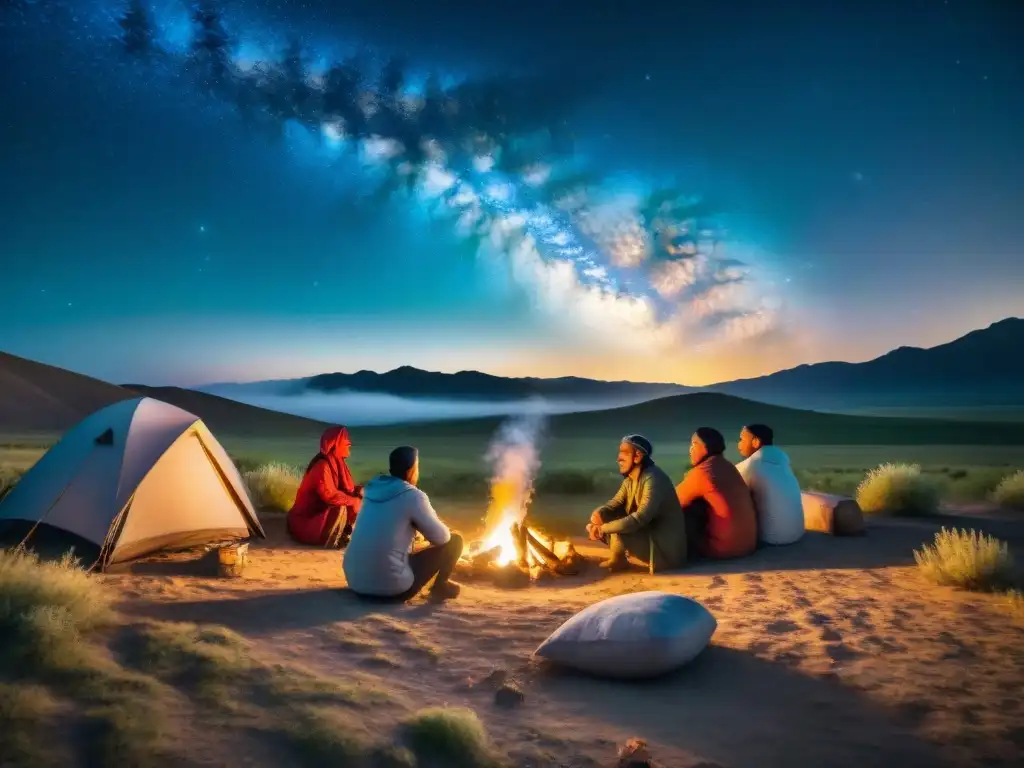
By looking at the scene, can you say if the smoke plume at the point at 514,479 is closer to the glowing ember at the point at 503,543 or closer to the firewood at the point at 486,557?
the glowing ember at the point at 503,543

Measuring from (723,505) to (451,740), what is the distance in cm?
564

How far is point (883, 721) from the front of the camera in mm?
4211

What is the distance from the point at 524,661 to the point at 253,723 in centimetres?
215

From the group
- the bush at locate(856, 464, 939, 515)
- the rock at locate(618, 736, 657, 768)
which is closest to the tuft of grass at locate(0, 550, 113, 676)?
the rock at locate(618, 736, 657, 768)

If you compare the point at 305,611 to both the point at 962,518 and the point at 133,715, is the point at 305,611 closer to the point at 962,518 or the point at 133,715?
the point at 133,715

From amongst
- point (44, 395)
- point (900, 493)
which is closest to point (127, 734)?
point (900, 493)

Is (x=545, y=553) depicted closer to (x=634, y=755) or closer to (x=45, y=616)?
(x=634, y=755)

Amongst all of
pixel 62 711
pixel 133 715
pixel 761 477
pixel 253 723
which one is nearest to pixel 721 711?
pixel 253 723

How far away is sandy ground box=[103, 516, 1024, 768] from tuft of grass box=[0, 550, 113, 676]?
33.0 inches

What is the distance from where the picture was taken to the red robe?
27.7 feet

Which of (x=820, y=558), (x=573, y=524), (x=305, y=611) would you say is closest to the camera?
(x=305, y=611)

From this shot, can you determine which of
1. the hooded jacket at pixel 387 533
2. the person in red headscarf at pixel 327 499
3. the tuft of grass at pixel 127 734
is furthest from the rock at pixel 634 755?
the person in red headscarf at pixel 327 499

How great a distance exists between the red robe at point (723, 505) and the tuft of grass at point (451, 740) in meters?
5.16

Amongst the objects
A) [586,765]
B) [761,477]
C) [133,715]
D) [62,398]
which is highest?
[62,398]
